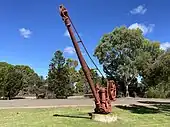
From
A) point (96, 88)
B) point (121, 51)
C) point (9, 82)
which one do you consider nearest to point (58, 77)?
point (9, 82)

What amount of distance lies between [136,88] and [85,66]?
43365 mm

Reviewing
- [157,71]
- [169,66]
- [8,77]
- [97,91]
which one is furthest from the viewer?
Result: [8,77]

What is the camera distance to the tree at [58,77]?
48781 mm

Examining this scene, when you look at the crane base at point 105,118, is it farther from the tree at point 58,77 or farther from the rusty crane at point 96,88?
the tree at point 58,77

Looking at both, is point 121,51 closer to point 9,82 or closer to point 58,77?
point 58,77

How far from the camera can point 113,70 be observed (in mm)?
54250

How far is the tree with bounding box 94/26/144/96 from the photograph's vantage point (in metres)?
51.8

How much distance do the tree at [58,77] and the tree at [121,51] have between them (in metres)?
7.00

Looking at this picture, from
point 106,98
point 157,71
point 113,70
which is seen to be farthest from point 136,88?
point 106,98

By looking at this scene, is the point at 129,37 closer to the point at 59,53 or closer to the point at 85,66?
the point at 59,53

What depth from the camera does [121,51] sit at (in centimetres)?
5212

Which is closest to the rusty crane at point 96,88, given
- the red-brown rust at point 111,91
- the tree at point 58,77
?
the red-brown rust at point 111,91

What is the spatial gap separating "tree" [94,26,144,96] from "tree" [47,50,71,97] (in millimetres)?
7005

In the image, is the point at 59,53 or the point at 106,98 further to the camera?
the point at 59,53
